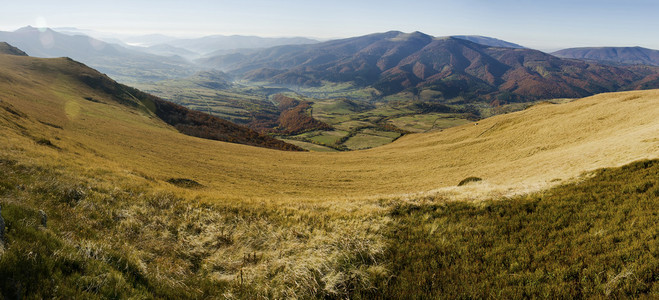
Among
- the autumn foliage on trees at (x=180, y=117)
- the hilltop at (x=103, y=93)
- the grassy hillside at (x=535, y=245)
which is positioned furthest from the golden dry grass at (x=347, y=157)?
the autumn foliage on trees at (x=180, y=117)

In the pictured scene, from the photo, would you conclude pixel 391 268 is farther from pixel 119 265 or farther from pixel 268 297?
pixel 119 265

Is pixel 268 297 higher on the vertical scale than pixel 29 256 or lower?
lower

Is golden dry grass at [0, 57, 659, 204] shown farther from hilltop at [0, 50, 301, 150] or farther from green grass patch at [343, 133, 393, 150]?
green grass patch at [343, 133, 393, 150]

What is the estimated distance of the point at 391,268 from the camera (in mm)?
9961

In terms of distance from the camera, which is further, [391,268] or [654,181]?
[654,181]

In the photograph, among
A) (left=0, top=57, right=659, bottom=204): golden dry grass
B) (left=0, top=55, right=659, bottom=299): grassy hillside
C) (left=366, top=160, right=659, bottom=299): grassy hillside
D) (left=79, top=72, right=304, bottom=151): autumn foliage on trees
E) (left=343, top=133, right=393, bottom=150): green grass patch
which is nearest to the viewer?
(left=0, top=55, right=659, bottom=299): grassy hillside

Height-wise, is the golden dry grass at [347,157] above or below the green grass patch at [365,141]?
above

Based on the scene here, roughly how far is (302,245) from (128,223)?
9099 mm

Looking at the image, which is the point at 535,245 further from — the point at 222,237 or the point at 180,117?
the point at 180,117

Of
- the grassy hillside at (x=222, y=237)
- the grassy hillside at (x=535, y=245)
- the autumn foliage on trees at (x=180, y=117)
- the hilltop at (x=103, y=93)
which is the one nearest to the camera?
the grassy hillside at (x=222, y=237)

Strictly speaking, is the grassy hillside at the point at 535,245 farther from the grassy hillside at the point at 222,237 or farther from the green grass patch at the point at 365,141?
the green grass patch at the point at 365,141

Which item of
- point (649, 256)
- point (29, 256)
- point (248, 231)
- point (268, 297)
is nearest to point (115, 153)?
point (248, 231)

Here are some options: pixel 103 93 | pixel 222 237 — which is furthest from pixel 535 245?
pixel 103 93

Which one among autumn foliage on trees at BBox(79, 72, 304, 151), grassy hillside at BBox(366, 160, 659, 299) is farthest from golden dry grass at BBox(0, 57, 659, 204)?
autumn foliage on trees at BBox(79, 72, 304, 151)
